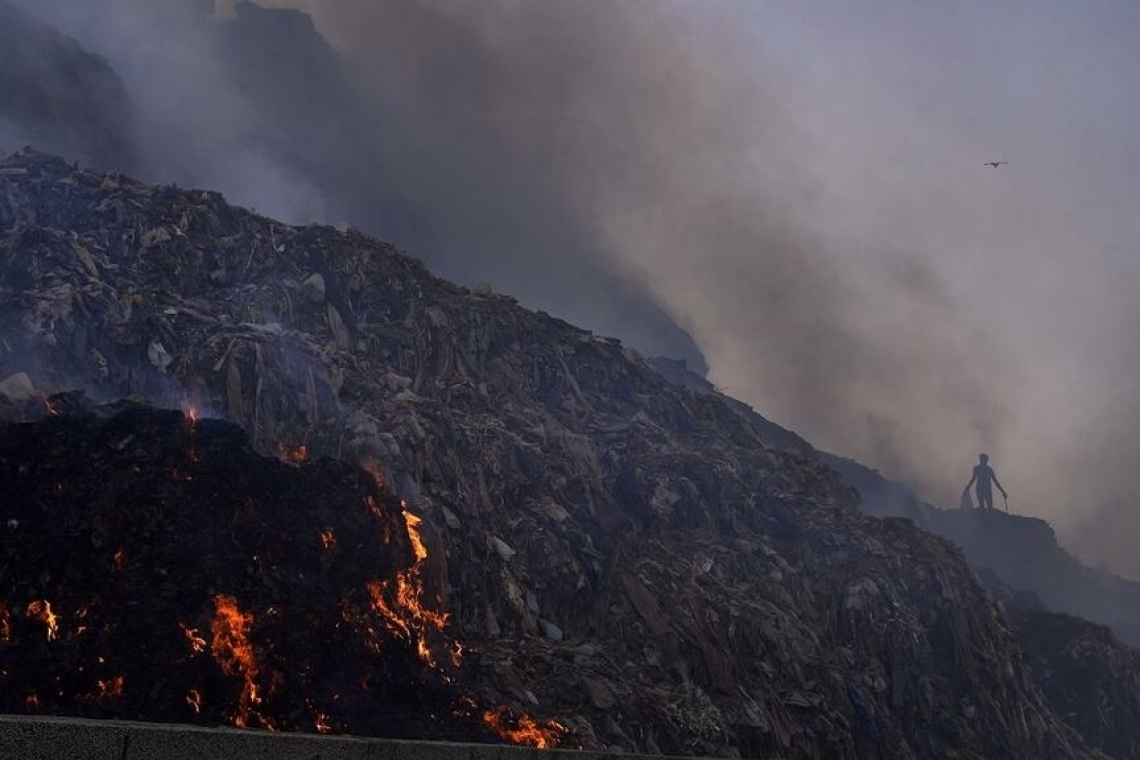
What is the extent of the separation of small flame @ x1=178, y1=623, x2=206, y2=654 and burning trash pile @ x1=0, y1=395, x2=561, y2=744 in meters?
0.03

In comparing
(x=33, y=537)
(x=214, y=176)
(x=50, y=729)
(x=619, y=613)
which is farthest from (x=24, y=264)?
(x=214, y=176)

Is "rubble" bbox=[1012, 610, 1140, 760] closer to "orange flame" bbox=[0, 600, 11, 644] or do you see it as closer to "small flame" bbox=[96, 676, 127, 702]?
"small flame" bbox=[96, 676, 127, 702]

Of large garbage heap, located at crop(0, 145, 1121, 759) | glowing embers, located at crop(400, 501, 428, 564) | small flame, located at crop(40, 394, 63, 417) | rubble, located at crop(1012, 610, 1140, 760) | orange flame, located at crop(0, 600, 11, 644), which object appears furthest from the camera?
rubble, located at crop(1012, 610, 1140, 760)

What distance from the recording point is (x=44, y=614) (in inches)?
494

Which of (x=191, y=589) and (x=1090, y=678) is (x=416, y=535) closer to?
(x=191, y=589)

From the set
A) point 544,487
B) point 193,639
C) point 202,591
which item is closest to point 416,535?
point 202,591

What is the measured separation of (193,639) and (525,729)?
6.16 m

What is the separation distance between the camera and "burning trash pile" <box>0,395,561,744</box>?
12.3m

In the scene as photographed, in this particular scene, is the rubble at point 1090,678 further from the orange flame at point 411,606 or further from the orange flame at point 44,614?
A: the orange flame at point 44,614

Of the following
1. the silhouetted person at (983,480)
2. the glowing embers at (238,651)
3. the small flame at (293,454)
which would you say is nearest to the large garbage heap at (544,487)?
the small flame at (293,454)

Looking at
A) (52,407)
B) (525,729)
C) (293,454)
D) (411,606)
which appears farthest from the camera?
(293,454)

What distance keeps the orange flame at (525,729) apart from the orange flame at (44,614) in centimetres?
712

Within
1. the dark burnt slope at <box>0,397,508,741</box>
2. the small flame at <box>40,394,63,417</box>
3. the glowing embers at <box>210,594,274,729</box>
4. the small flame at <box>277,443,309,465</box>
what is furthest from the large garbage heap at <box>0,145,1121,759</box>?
the glowing embers at <box>210,594,274,729</box>

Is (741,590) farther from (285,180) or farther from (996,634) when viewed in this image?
(285,180)
